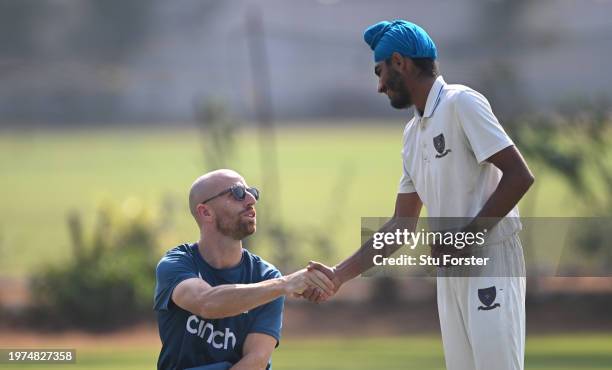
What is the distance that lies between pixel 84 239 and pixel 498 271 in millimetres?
11426

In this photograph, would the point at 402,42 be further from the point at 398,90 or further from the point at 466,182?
the point at 466,182

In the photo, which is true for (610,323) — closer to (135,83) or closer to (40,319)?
(40,319)

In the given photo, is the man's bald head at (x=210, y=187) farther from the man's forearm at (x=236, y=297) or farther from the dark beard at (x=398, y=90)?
the dark beard at (x=398, y=90)

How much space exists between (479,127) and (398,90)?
1.54 feet

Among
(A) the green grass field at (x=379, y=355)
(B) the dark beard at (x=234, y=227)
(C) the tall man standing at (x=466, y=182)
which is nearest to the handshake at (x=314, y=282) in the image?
(B) the dark beard at (x=234, y=227)

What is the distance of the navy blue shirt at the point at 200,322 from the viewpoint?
5340 mm

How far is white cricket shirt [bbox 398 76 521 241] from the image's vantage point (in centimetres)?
507

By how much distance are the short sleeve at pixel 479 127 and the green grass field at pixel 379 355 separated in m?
6.56

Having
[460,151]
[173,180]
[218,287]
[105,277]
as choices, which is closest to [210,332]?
[218,287]

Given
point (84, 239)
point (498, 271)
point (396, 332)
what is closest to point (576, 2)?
point (396, 332)

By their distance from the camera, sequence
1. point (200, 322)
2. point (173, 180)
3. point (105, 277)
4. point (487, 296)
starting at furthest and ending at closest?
point (173, 180)
point (105, 277)
point (200, 322)
point (487, 296)

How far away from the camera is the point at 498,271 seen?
5.14m

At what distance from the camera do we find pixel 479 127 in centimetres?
507

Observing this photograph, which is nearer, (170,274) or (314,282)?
(170,274)
